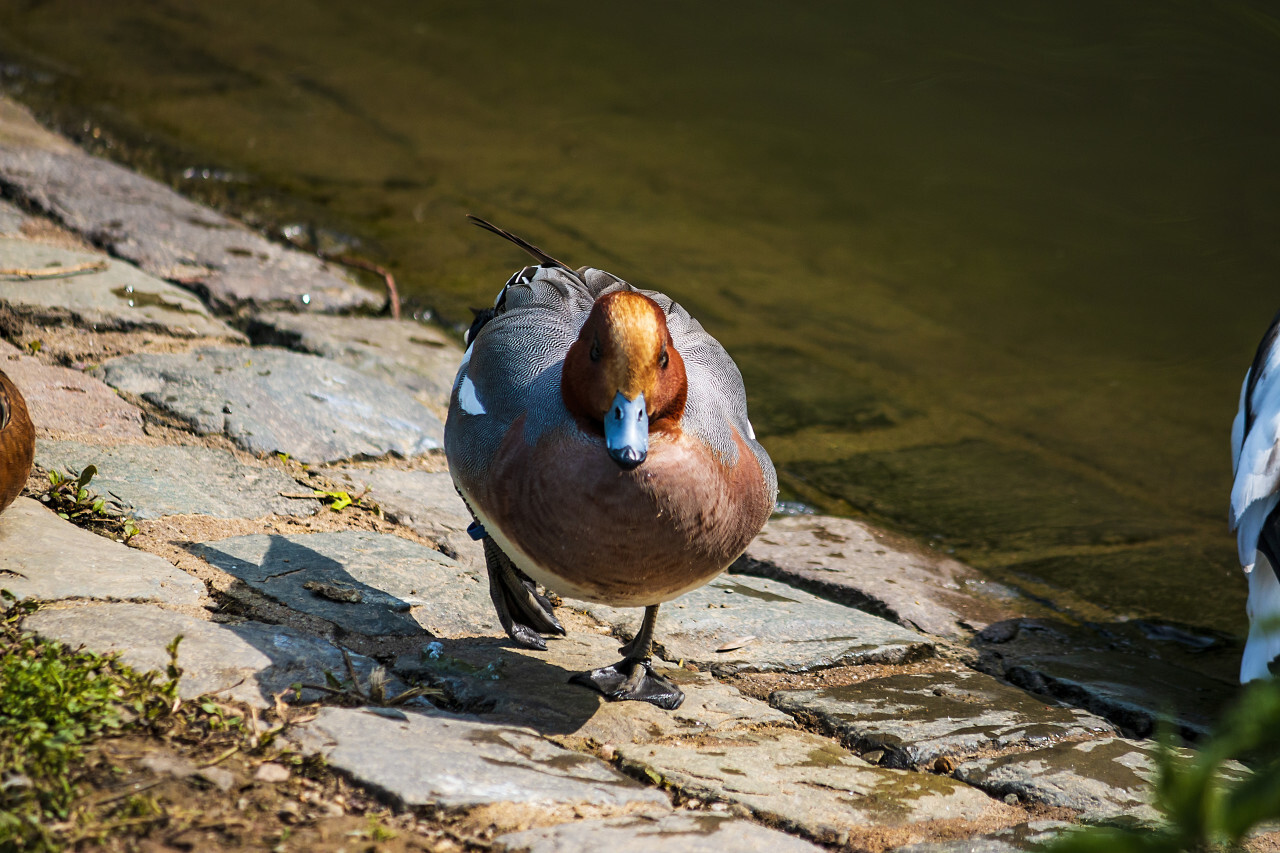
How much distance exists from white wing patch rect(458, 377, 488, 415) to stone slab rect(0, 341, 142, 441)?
98 cm

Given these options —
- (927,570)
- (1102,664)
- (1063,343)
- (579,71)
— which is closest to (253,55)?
(579,71)

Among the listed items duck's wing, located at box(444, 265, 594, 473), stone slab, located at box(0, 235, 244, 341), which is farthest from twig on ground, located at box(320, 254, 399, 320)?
duck's wing, located at box(444, 265, 594, 473)

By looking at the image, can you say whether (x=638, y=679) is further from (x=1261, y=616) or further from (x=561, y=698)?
(x=1261, y=616)

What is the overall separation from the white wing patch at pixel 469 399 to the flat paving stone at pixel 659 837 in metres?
1.04

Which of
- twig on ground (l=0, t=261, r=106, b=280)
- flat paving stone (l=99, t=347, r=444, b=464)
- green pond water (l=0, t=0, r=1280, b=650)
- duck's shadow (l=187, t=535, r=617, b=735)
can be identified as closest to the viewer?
duck's shadow (l=187, t=535, r=617, b=735)

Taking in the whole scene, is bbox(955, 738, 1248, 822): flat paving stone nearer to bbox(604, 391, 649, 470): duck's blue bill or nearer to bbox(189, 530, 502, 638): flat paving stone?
bbox(604, 391, 649, 470): duck's blue bill

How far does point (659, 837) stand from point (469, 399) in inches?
48.5

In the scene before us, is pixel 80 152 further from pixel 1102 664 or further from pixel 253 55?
pixel 1102 664

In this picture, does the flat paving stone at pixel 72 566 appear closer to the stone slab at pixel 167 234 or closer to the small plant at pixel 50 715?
the small plant at pixel 50 715

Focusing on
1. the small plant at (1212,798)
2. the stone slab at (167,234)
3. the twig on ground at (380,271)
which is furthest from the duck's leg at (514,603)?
the twig on ground at (380,271)

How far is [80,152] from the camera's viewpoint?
5.29 metres

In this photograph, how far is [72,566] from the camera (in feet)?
7.61

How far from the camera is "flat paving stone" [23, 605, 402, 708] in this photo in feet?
6.63

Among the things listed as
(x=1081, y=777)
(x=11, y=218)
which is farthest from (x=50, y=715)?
(x=11, y=218)
